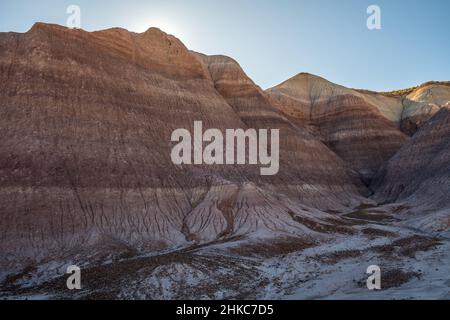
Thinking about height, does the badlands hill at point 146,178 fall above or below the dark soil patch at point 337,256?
above

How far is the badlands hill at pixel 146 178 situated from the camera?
2786 centimetres

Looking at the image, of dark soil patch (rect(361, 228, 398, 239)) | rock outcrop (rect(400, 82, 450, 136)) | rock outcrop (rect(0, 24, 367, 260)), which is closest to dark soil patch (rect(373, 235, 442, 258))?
dark soil patch (rect(361, 228, 398, 239))

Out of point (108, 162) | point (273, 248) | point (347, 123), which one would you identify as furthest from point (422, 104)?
point (108, 162)

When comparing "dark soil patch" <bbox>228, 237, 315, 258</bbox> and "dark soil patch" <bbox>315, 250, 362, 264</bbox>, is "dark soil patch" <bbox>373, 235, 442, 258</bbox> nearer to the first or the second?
"dark soil patch" <bbox>315, 250, 362, 264</bbox>

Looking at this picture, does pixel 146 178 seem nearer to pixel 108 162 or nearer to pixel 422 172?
pixel 108 162

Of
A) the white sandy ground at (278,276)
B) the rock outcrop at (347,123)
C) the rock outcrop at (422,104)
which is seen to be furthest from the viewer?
the rock outcrop at (422,104)

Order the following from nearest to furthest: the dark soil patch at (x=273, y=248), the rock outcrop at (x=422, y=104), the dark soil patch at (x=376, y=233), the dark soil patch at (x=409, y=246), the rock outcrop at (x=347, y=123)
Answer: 1. the dark soil patch at (x=273, y=248)
2. the dark soil patch at (x=409, y=246)
3. the dark soil patch at (x=376, y=233)
4. the rock outcrop at (x=347, y=123)
5. the rock outcrop at (x=422, y=104)

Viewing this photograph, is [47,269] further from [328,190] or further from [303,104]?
[303,104]

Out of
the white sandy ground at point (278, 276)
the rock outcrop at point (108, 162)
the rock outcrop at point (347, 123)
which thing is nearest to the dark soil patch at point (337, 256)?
the white sandy ground at point (278, 276)

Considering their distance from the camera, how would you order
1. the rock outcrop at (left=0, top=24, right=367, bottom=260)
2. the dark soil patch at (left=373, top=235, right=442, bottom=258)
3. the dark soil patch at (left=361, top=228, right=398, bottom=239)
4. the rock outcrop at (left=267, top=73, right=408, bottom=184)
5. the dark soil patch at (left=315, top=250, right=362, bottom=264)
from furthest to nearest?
the rock outcrop at (left=267, top=73, right=408, bottom=184), the dark soil patch at (left=361, top=228, right=398, bottom=239), the rock outcrop at (left=0, top=24, right=367, bottom=260), the dark soil patch at (left=373, top=235, right=442, bottom=258), the dark soil patch at (left=315, top=250, right=362, bottom=264)

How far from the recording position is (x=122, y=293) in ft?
60.5

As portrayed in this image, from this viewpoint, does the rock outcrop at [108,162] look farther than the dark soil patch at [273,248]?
Yes

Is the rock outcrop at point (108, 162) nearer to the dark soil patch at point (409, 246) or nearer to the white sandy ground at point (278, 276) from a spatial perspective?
the white sandy ground at point (278, 276)

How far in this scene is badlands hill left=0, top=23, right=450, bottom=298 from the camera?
27859 mm
